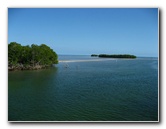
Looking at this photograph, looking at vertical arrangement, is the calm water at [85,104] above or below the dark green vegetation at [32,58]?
below

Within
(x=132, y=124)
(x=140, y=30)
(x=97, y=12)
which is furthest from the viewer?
(x=140, y=30)

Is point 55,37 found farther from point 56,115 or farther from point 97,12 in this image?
point 56,115

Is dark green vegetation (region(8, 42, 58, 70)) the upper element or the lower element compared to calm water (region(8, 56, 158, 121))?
upper

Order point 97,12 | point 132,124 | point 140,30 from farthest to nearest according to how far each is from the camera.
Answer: point 140,30
point 97,12
point 132,124

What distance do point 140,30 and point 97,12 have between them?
101 cm

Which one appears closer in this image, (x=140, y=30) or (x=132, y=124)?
(x=132, y=124)

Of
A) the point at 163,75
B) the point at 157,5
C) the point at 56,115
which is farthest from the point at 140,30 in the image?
the point at 56,115

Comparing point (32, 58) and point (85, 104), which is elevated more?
point (32, 58)

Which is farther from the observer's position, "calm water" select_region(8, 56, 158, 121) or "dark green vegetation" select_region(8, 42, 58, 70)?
"dark green vegetation" select_region(8, 42, 58, 70)

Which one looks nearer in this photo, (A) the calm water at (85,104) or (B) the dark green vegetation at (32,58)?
(A) the calm water at (85,104)

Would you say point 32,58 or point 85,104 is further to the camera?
point 32,58

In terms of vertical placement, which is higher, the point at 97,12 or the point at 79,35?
the point at 97,12

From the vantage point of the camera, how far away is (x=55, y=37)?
455 centimetres
